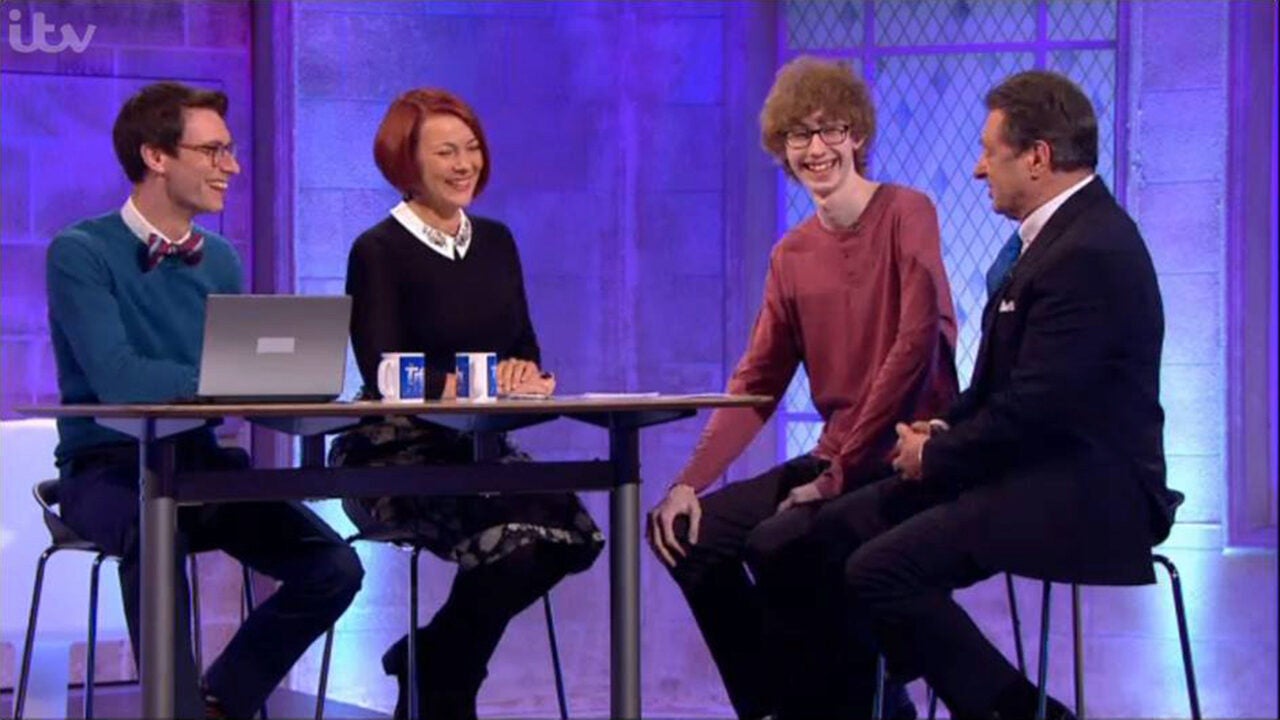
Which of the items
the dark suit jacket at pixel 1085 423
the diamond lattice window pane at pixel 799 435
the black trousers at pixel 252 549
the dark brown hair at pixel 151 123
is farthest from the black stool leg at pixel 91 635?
the diamond lattice window pane at pixel 799 435

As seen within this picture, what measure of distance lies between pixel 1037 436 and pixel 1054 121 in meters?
0.65

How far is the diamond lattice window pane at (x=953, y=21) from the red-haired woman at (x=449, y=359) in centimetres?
194

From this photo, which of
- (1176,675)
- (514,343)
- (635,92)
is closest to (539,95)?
(635,92)

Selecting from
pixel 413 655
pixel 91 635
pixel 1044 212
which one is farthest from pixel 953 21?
pixel 91 635

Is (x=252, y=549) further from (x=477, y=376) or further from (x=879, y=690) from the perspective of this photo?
(x=879, y=690)

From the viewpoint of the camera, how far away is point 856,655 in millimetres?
4121

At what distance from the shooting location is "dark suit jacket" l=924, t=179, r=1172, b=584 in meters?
3.62

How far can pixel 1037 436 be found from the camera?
3672 millimetres

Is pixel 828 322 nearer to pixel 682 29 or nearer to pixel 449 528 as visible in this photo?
pixel 449 528

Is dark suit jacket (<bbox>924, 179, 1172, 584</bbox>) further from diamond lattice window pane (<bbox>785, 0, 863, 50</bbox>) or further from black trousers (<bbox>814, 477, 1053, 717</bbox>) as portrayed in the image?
diamond lattice window pane (<bbox>785, 0, 863, 50</bbox>)

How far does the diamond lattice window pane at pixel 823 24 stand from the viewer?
5844 mm

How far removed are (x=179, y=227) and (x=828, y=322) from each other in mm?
1396

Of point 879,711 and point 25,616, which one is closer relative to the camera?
point 879,711

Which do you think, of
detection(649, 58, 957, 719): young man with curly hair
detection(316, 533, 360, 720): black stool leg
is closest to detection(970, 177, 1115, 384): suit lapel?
detection(649, 58, 957, 719): young man with curly hair
